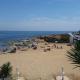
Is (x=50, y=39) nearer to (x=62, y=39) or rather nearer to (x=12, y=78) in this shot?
(x=62, y=39)

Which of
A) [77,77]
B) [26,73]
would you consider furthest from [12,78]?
[77,77]

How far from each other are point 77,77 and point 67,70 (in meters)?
1.80

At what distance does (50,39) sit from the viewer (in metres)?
46.3

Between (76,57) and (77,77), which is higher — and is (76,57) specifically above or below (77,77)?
above

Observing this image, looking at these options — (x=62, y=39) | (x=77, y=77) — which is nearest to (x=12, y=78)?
(x=77, y=77)

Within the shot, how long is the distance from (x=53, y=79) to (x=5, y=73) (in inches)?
113

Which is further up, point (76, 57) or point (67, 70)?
point (76, 57)

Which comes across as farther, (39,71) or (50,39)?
(50,39)

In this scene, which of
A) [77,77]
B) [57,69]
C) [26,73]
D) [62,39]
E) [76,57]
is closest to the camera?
[76,57]

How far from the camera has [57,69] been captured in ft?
56.0

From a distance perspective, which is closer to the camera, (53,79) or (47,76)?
(53,79)

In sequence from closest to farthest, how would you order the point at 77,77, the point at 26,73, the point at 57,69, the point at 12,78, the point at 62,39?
the point at 12,78
the point at 77,77
the point at 26,73
the point at 57,69
the point at 62,39

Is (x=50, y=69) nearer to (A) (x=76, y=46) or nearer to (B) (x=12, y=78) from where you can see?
(B) (x=12, y=78)

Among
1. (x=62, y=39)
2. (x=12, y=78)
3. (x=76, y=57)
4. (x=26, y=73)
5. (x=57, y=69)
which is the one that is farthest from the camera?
(x=62, y=39)
